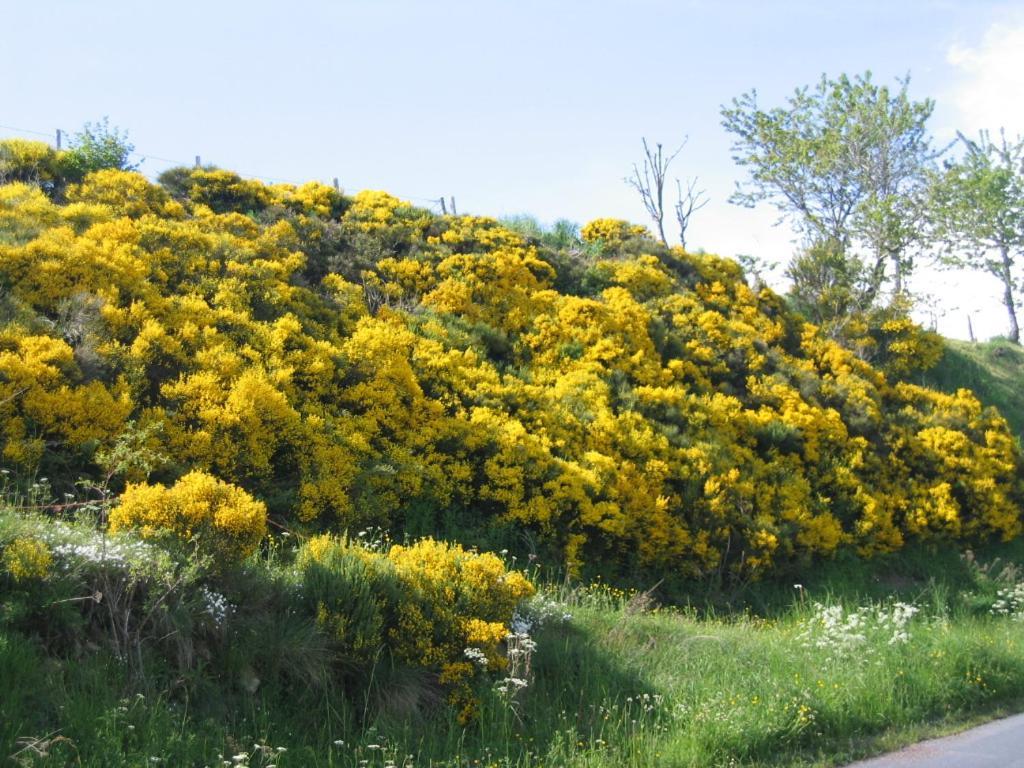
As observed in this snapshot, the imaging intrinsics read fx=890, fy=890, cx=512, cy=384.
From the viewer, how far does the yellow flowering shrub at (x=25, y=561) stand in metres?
4.98

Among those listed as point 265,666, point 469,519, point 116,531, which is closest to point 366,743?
point 265,666

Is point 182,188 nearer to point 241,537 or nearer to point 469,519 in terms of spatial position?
point 469,519

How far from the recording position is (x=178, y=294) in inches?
444

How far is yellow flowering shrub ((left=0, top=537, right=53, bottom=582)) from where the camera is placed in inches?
196

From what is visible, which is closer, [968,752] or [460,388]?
[968,752]

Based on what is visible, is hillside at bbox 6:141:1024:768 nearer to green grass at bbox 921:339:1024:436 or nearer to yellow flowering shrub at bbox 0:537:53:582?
yellow flowering shrub at bbox 0:537:53:582

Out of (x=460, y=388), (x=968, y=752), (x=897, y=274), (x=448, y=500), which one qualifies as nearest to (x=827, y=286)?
(x=897, y=274)

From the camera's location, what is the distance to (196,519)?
19.9 feet

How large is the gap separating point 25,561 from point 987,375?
24.2 meters

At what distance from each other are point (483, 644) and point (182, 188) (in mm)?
12481

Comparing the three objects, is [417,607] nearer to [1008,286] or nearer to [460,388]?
[460,388]

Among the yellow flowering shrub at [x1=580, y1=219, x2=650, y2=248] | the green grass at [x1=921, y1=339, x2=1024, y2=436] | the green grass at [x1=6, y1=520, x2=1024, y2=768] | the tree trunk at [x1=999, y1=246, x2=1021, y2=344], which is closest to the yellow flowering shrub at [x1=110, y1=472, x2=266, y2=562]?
the green grass at [x1=6, y1=520, x2=1024, y2=768]

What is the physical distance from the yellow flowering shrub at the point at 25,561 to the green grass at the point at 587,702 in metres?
0.29

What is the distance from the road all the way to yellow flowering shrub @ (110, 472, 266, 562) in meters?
Answer: 4.53
